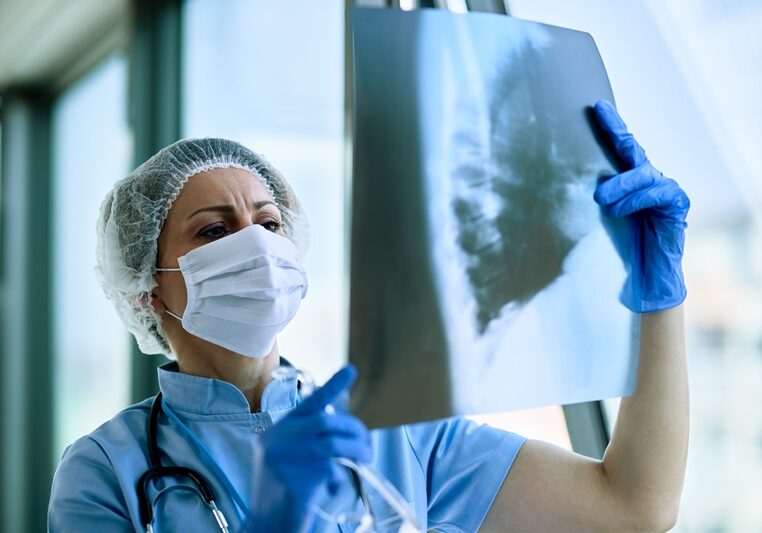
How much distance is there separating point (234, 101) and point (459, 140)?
2407 millimetres

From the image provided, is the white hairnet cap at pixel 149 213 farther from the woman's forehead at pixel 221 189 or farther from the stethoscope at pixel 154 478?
the stethoscope at pixel 154 478

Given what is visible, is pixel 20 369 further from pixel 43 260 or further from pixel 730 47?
pixel 730 47

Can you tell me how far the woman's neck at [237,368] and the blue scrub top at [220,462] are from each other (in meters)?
0.04

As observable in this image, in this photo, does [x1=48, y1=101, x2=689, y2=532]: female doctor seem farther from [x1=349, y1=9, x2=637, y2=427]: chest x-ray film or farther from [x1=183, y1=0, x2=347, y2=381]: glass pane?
[x1=183, y1=0, x2=347, y2=381]: glass pane

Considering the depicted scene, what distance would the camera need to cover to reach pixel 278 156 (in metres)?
2.90

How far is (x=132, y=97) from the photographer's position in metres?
3.68

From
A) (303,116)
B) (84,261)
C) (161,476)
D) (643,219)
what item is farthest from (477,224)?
(84,261)

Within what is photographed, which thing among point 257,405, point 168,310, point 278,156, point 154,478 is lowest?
point 154,478

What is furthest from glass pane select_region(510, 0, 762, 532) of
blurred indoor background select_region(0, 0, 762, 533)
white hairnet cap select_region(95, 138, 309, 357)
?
white hairnet cap select_region(95, 138, 309, 357)

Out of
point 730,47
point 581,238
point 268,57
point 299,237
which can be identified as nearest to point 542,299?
point 581,238

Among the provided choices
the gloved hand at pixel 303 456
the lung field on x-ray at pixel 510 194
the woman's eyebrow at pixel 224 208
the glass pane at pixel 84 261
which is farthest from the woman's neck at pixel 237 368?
the glass pane at pixel 84 261

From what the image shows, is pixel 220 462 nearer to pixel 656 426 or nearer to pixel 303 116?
pixel 656 426

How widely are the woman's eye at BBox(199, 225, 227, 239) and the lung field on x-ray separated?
1.82 feet

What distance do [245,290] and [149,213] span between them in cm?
31
